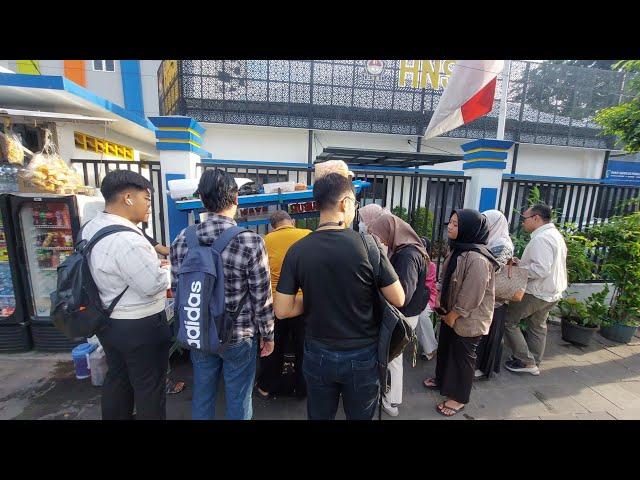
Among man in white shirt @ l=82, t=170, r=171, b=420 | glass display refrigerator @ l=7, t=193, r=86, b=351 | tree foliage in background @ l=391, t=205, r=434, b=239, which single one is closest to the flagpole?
tree foliage in background @ l=391, t=205, r=434, b=239

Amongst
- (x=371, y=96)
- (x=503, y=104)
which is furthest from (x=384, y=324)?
(x=371, y=96)

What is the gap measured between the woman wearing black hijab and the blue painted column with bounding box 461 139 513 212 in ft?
7.21

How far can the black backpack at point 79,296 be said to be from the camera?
1.87 m

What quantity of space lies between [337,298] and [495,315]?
7.43 feet

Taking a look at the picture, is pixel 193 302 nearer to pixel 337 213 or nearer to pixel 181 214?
pixel 337 213

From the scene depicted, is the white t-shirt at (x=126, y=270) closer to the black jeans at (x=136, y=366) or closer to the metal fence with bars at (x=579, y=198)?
the black jeans at (x=136, y=366)

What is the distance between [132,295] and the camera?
6.38 ft

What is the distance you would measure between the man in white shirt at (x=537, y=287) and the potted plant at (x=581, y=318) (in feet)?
3.54

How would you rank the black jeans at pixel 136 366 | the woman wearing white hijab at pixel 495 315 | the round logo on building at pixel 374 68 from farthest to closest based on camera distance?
1. the round logo on building at pixel 374 68
2. the woman wearing white hijab at pixel 495 315
3. the black jeans at pixel 136 366

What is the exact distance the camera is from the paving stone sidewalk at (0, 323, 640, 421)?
2.73 m

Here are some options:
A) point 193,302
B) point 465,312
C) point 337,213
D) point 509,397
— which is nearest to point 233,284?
point 193,302

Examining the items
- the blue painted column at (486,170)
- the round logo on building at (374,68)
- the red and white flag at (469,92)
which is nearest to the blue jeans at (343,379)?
the blue painted column at (486,170)

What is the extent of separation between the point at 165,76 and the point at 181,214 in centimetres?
924

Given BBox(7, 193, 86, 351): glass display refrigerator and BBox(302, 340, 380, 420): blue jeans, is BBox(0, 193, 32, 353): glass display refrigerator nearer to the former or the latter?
BBox(7, 193, 86, 351): glass display refrigerator
